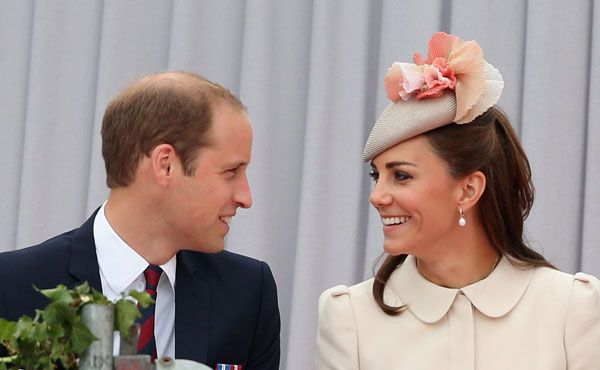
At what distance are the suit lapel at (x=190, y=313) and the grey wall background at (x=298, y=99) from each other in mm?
725

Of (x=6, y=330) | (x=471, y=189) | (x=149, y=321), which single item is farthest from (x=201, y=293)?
(x=6, y=330)

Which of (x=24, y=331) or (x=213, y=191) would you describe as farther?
(x=213, y=191)

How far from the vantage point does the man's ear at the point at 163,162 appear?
2145 mm

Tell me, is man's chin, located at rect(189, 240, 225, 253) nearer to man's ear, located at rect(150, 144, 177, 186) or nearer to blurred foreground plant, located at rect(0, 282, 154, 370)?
man's ear, located at rect(150, 144, 177, 186)

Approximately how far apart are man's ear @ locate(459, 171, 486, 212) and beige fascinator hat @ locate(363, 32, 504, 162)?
0.11m

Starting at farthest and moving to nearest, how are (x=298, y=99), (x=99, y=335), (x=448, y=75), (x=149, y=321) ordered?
(x=298, y=99)
(x=448, y=75)
(x=149, y=321)
(x=99, y=335)

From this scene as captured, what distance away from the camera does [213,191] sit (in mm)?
2150

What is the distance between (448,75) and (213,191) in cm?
49

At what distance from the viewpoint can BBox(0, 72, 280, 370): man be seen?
2.13 meters

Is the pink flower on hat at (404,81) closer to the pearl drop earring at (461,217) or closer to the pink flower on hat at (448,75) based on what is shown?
the pink flower on hat at (448,75)

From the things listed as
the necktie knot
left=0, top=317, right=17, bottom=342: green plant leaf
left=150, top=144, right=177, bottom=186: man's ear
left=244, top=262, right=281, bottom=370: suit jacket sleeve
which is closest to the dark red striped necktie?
the necktie knot

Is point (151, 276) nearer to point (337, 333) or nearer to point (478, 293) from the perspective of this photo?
point (337, 333)

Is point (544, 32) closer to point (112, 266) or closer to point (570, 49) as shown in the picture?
point (570, 49)

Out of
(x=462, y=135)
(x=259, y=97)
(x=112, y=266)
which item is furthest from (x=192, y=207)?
(x=259, y=97)
